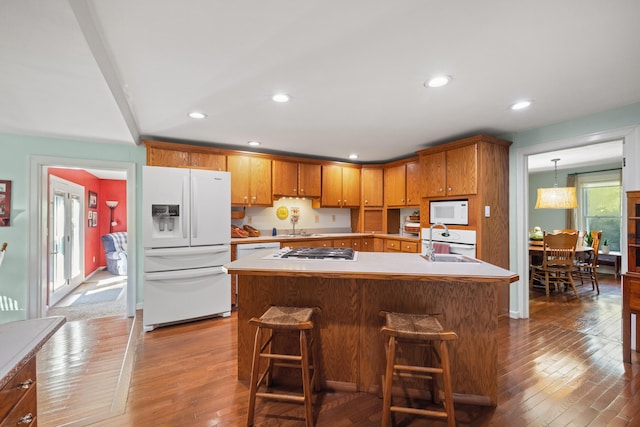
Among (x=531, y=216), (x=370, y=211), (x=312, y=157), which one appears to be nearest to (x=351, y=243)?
(x=370, y=211)

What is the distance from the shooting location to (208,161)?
155 inches

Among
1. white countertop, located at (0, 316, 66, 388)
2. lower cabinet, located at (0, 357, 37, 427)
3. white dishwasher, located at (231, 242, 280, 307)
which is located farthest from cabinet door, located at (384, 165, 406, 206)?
lower cabinet, located at (0, 357, 37, 427)

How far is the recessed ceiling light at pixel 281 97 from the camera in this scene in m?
2.45

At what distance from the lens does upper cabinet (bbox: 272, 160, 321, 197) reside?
14.7 ft

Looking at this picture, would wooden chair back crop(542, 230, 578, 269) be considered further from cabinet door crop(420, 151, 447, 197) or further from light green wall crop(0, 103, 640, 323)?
cabinet door crop(420, 151, 447, 197)

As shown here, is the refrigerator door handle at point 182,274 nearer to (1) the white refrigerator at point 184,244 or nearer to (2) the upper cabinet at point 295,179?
(1) the white refrigerator at point 184,244

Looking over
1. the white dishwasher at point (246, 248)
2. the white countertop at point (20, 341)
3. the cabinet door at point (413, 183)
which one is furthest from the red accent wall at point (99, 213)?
the cabinet door at point (413, 183)

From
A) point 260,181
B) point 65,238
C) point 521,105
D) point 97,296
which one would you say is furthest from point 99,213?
point 521,105

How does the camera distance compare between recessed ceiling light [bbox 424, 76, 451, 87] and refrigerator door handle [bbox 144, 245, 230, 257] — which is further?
refrigerator door handle [bbox 144, 245, 230, 257]

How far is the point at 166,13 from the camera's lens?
1.45m

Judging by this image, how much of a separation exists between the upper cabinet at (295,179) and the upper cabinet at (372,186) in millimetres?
915

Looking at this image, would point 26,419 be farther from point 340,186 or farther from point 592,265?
point 592,265

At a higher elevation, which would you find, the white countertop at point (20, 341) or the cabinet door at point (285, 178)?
the cabinet door at point (285, 178)

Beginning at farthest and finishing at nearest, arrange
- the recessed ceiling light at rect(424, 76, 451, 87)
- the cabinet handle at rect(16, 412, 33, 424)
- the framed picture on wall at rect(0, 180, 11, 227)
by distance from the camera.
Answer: the framed picture on wall at rect(0, 180, 11, 227) → the recessed ceiling light at rect(424, 76, 451, 87) → the cabinet handle at rect(16, 412, 33, 424)
